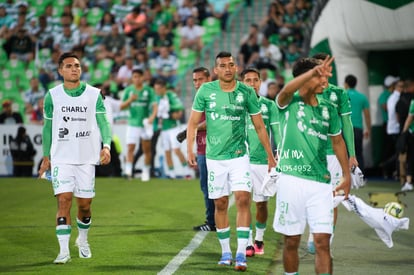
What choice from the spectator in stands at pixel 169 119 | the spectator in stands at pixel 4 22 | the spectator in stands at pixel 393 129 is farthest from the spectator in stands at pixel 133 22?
the spectator in stands at pixel 393 129

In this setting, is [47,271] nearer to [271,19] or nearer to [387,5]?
[387,5]

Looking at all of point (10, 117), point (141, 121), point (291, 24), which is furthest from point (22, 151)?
point (291, 24)

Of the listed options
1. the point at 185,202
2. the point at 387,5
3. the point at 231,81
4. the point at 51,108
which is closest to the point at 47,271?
the point at 51,108

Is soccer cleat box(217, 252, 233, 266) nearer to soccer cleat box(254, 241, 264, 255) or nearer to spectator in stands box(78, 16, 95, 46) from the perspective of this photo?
soccer cleat box(254, 241, 264, 255)

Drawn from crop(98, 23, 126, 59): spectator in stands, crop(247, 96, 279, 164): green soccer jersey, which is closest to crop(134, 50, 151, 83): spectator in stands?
crop(98, 23, 126, 59): spectator in stands

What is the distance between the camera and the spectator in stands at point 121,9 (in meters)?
30.6

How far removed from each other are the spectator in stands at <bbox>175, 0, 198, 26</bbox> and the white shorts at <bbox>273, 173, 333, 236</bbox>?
881 inches

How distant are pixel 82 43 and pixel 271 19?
653 cm

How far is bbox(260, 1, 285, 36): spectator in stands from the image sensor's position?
89.5ft

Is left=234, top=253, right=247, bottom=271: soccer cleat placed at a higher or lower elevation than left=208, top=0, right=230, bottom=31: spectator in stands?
lower

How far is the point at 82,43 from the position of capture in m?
29.9

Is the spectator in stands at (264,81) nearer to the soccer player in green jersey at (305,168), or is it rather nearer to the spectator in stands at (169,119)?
the spectator in stands at (169,119)

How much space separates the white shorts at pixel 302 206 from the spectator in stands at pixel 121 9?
77.1ft

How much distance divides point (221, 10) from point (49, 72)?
5945 millimetres
